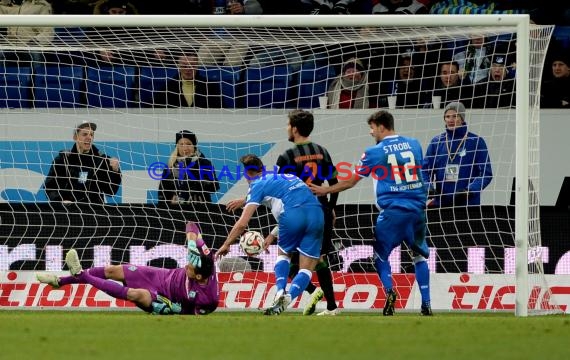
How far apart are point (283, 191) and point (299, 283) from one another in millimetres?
867

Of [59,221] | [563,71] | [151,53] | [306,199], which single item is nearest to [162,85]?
[151,53]

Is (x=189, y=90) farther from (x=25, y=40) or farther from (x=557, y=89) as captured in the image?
(x=557, y=89)

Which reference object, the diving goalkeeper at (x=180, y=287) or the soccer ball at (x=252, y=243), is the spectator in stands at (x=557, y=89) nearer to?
the soccer ball at (x=252, y=243)

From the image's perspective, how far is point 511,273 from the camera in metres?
14.1

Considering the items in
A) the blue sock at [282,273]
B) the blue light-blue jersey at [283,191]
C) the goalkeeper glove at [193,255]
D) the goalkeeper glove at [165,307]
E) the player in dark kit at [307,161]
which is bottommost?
the goalkeeper glove at [165,307]

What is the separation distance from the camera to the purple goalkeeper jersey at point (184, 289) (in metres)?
12.2

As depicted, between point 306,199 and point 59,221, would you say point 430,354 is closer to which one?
point 306,199

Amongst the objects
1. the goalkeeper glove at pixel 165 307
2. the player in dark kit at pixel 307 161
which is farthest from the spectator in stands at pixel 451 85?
the goalkeeper glove at pixel 165 307

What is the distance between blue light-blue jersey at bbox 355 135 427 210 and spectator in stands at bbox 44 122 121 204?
3.55 m

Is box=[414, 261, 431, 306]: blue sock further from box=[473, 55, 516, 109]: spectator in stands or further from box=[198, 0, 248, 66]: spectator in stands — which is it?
box=[198, 0, 248, 66]: spectator in stands

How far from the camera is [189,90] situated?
50.0 feet

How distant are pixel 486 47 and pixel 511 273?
2.68 metres

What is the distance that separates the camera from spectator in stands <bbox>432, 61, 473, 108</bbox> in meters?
14.6

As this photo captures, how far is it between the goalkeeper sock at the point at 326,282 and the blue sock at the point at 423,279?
3.00 feet
